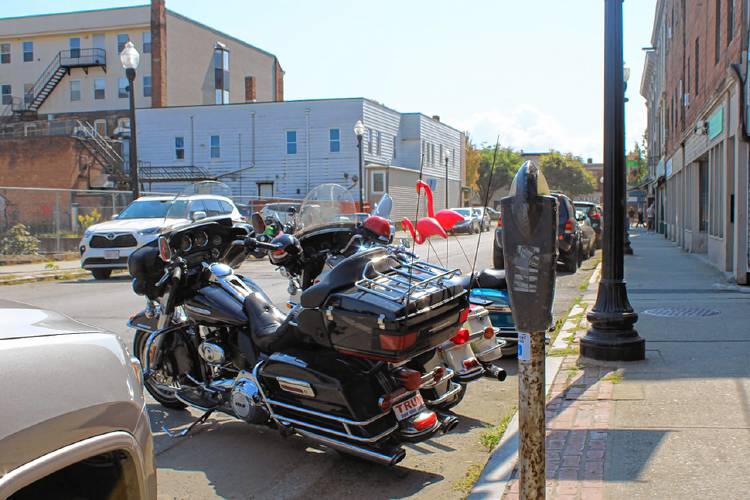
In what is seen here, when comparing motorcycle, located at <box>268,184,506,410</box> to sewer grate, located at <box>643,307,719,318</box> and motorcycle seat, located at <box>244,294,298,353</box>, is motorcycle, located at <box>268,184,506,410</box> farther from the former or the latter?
sewer grate, located at <box>643,307,719,318</box>

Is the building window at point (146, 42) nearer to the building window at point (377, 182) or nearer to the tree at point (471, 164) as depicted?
the building window at point (377, 182)

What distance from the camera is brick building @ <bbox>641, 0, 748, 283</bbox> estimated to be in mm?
13086

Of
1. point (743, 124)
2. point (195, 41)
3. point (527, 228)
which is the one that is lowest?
point (527, 228)

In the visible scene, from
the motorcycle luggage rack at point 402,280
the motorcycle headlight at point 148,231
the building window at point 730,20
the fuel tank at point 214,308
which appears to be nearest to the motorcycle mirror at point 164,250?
the fuel tank at point 214,308

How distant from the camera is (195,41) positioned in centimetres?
5075

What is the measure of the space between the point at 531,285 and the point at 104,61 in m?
50.9

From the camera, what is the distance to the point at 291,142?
43.2 meters

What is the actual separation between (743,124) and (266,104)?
1328 inches

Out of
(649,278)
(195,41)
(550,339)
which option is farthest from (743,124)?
(195,41)

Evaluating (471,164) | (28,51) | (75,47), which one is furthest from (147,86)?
(471,164)

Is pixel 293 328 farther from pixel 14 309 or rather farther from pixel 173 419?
pixel 14 309

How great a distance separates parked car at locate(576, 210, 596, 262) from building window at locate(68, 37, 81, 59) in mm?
38011

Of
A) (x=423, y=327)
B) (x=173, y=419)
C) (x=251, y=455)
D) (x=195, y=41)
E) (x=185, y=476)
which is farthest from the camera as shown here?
(x=195, y=41)

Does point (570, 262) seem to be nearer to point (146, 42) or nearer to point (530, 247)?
point (530, 247)
